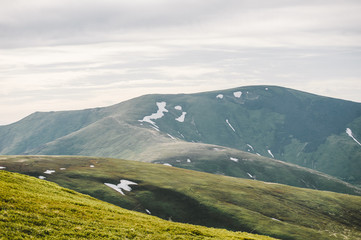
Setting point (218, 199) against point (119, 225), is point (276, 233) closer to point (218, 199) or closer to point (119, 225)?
point (218, 199)

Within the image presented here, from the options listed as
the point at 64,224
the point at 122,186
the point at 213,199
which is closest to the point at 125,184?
the point at 122,186

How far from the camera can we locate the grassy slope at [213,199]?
327 feet

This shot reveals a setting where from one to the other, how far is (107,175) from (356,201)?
363ft

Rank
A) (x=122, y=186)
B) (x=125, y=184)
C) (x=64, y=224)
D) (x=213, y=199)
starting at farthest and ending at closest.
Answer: (x=125, y=184)
(x=122, y=186)
(x=213, y=199)
(x=64, y=224)

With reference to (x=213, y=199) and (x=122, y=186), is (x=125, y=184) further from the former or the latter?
(x=213, y=199)

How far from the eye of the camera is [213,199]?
113938mm

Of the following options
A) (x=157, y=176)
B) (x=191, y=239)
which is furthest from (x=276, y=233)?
(x=191, y=239)

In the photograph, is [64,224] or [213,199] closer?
[64,224]

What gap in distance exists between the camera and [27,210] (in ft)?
88.9

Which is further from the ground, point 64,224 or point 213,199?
point 64,224

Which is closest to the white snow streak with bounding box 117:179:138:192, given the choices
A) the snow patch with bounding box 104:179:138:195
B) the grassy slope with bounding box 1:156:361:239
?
the snow patch with bounding box 104:179:138:195

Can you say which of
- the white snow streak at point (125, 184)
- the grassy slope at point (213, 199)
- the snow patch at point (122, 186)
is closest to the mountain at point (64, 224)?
the grassy slope at point (213, 199)

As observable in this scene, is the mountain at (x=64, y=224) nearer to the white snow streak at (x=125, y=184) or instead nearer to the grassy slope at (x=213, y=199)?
the grassy slope at (x=213, y=199)

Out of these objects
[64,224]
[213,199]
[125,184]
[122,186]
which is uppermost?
[64,224]
